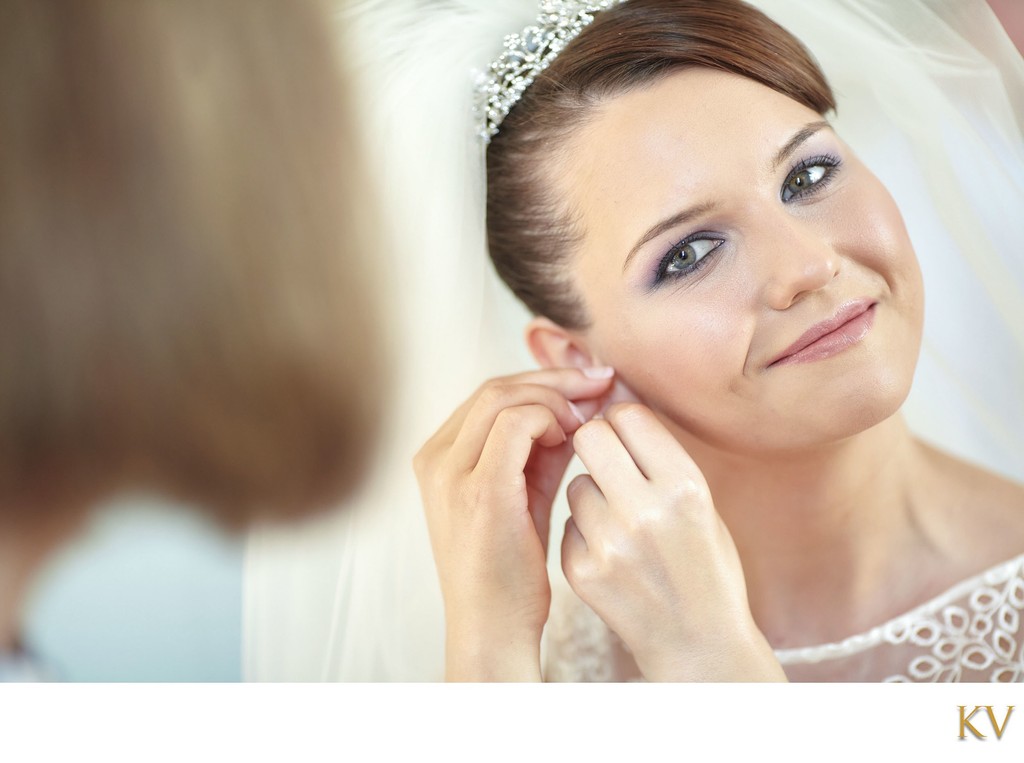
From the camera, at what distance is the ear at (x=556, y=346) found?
126cm

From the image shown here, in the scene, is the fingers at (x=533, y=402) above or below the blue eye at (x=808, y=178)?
below

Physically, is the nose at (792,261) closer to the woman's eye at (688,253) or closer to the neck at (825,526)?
the woman's eye at (688,253)

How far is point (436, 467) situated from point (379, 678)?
1.04 feet

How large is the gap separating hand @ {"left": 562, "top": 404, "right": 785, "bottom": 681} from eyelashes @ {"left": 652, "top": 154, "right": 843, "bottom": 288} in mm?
178

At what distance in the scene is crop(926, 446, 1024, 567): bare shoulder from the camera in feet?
3.96

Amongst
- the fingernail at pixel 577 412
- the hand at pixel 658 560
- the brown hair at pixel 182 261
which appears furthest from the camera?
the brown hair at pixel 182 261

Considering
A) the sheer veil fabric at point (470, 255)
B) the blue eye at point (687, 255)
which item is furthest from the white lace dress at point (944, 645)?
the blue eye at point (687, 255)

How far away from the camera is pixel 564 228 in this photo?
1229 millimetres

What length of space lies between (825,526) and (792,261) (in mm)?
359

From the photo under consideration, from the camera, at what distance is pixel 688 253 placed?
3.82 feet

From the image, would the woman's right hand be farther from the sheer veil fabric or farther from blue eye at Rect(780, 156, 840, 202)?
blue eye at Rect(780, 156, 840, 202)

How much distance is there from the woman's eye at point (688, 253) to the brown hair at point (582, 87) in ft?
0.43

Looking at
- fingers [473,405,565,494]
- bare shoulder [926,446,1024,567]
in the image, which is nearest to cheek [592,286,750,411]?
fingers [473,405,565,494]
